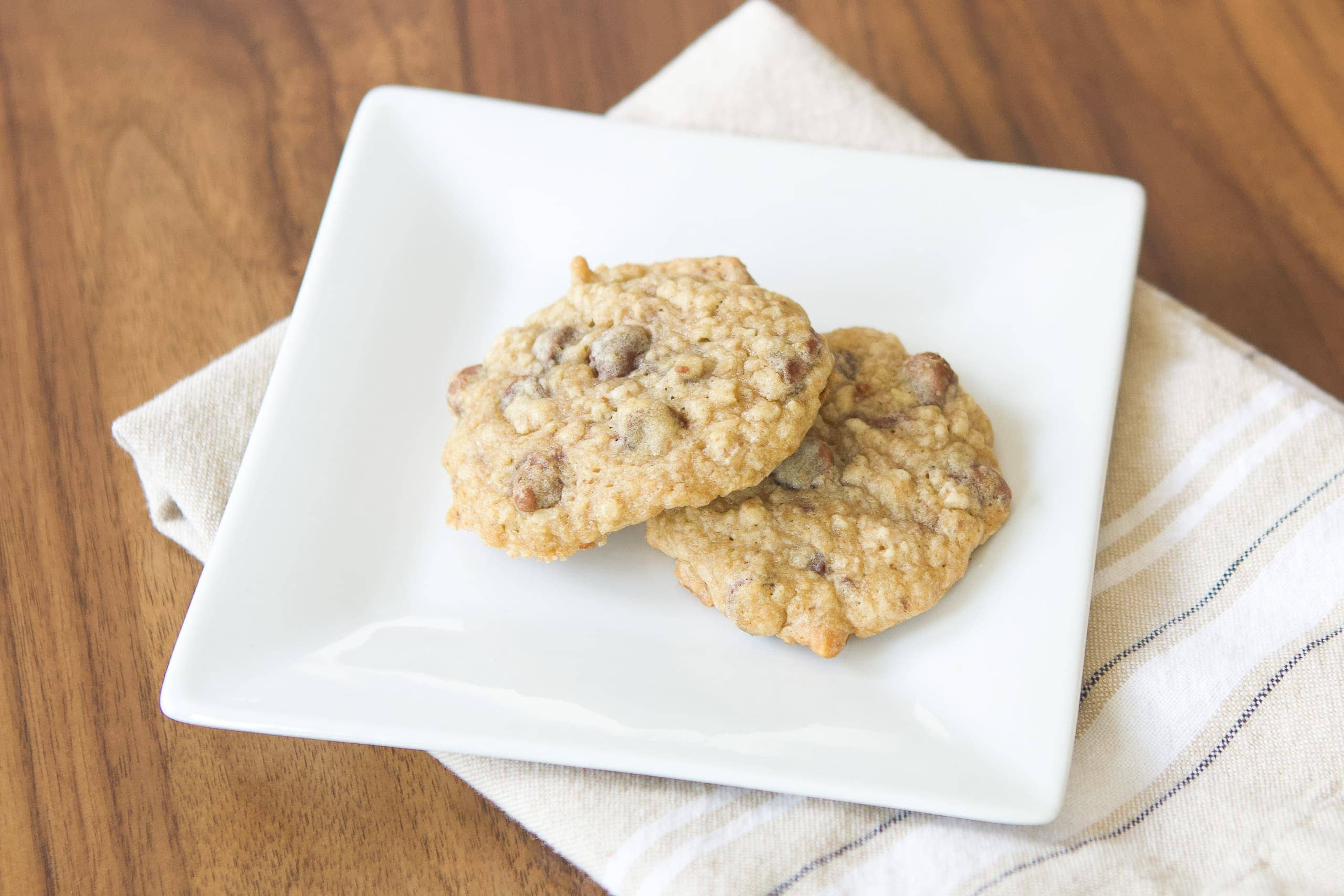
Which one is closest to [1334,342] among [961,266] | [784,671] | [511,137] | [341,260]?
[961,266]

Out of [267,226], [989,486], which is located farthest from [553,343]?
[267,226]

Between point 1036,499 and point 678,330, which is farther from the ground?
point 678,330

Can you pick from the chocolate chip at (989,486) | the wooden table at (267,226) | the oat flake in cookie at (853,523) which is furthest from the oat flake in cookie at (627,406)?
the wooden table at (267,226)

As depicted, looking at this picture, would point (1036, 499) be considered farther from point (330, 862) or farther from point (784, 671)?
point (330, 862)

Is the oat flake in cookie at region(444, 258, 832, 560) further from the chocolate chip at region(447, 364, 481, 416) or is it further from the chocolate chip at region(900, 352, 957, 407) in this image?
the chocolate chip at region(900, 352, 957, 407)

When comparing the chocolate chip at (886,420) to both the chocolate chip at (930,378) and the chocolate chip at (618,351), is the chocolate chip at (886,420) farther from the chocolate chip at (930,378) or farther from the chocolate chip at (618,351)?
the chocolate chip at (618,351)

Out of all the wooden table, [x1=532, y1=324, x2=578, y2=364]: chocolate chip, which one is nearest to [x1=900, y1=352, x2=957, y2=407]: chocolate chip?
[x1=532, y1=324, x2=578, y2=364]: chocolate chip

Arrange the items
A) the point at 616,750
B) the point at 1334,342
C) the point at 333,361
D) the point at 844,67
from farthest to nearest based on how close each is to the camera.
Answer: the point at 844,67, the point at 1334,342, the point at 333,361, the point at 616,750

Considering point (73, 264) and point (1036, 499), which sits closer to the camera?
point (1036, 499)
